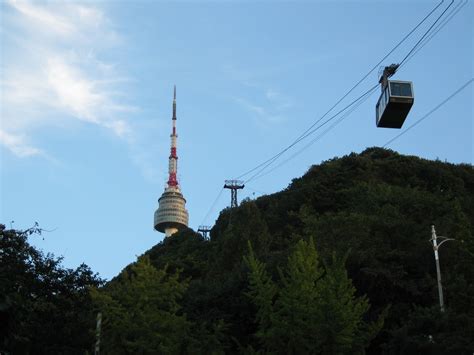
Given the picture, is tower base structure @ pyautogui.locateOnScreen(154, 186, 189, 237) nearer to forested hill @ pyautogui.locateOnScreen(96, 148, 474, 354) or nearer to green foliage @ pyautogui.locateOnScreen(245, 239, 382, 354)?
forested hill @ pyautogui.locateOnScreen(96, 148, 474, 354)

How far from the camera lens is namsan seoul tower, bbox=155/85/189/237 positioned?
494 ft

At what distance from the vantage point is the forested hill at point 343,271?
2314cm

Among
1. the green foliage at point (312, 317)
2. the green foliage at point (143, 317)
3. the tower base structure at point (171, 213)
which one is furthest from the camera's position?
the tower base structure at point (171, 213)

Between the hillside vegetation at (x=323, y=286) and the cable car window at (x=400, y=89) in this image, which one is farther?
the cable car window at (x=400, y=89)

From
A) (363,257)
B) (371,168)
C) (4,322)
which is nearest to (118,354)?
(4,322)

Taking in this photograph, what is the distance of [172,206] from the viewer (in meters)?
151

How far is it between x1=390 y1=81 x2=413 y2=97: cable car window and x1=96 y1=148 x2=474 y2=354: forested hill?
5897mm

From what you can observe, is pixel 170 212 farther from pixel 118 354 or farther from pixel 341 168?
pixel 118 354

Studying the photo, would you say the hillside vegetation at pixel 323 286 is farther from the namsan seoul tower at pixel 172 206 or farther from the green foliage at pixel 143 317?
the namsan seoul tower at pixel 172 206

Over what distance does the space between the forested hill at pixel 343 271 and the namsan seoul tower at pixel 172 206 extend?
70.8m

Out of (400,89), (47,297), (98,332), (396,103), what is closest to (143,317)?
(98,332)

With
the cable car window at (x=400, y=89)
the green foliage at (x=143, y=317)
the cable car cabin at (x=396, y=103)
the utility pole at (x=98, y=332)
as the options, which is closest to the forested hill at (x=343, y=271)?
the green foliage at (x=143, y=317)

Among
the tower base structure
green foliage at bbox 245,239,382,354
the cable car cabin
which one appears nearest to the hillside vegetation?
green foliage at bbox 245,239,382,354

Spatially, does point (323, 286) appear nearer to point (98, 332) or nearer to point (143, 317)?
point (143, 317)
